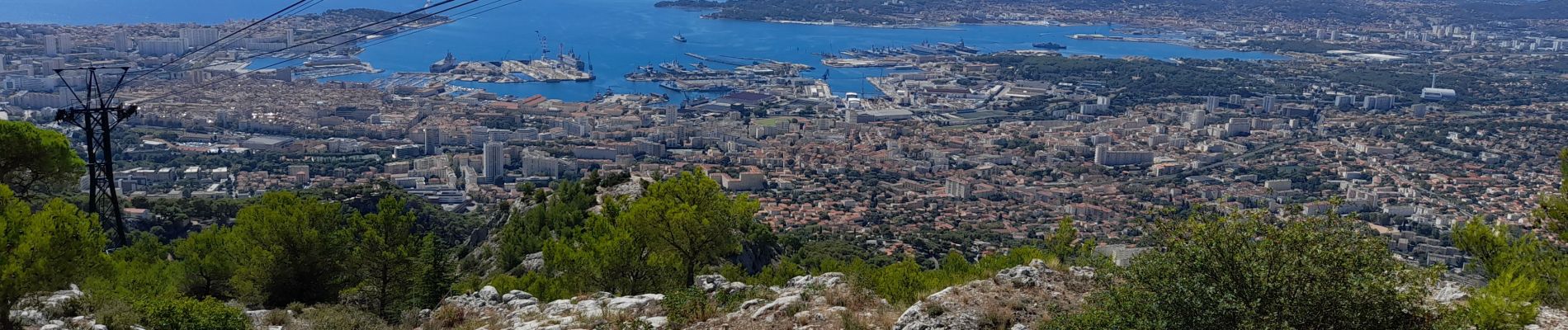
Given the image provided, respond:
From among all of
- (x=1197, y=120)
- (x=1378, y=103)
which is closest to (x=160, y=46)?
(x=1197, y=120)

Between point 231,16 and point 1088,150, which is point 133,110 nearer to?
point 1088,150

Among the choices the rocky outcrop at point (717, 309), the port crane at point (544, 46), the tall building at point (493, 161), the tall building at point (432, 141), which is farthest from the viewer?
the port crane at point (544, 46)

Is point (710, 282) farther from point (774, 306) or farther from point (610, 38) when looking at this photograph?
point (610, 38)

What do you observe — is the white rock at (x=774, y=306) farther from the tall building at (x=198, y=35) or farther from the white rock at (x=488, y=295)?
the tall building at (x=198, y=35)

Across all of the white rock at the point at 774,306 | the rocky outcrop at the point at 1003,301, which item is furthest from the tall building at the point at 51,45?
the rocky outcrop at the point at 1003,301

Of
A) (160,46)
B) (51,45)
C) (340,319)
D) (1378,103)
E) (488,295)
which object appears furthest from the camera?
(160,46)
